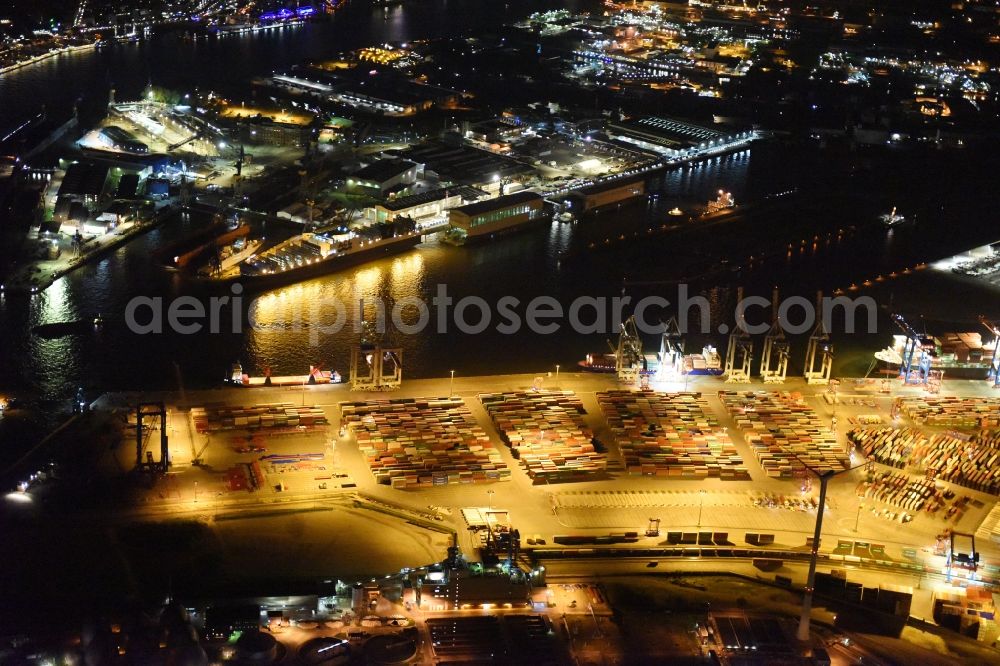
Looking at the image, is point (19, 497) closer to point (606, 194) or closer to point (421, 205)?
point (421, 205)

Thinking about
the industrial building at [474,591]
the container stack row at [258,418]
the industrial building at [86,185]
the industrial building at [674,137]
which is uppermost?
the industrial building at [674,137]

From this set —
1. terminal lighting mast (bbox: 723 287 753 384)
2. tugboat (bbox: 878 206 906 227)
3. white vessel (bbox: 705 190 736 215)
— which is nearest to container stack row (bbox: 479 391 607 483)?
terminal lighting mast (bbox: 723 287 753 384)

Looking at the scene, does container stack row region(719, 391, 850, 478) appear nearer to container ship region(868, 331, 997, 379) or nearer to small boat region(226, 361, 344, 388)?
container ship region(868, 331, 997, 379)

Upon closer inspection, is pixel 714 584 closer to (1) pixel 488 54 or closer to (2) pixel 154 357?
(2) pixel 154 357

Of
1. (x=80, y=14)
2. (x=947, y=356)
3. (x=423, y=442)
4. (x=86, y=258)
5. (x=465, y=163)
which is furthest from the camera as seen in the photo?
(x=80, y=14)

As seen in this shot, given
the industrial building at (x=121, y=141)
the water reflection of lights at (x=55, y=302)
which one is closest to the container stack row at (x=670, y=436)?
the water reflection of lights at (x=55, y=302)

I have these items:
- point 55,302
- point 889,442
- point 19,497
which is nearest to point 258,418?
point 19,497

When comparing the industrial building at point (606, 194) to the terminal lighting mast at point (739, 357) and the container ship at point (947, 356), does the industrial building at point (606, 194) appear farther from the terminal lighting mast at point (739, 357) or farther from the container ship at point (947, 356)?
the container ship at point (947, 356)
